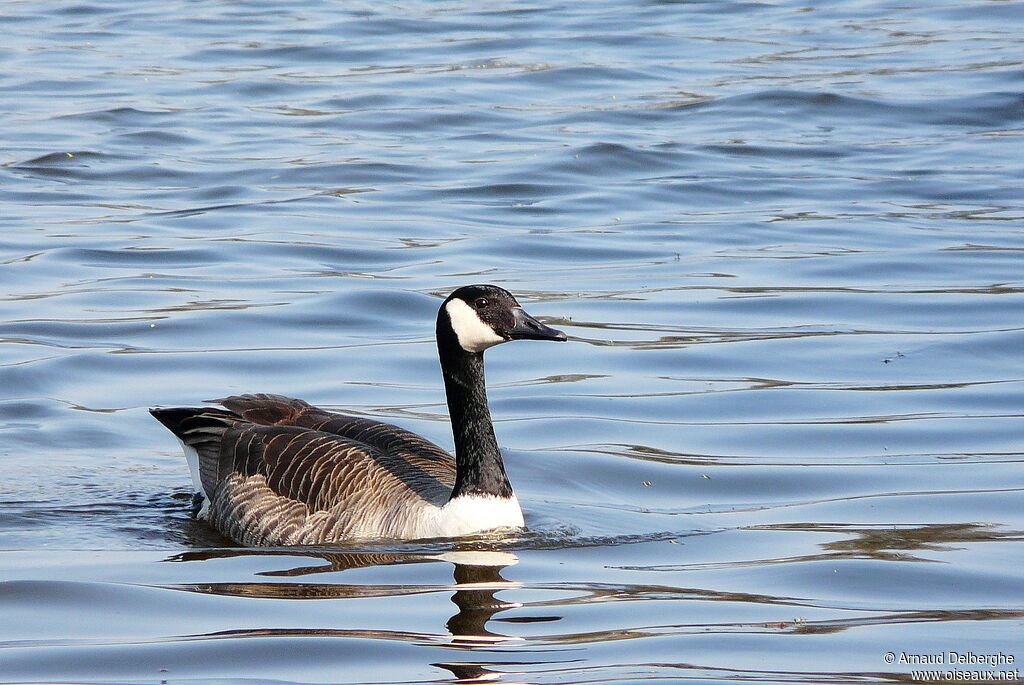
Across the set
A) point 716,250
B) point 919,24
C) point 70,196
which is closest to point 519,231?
point 716,250

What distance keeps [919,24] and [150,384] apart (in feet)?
67.4

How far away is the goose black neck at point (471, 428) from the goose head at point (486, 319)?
0.13 meters

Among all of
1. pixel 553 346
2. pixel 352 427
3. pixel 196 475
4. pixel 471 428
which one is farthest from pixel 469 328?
pixel 553 346

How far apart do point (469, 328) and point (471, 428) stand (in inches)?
20.1

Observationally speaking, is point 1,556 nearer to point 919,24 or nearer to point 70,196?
point 70,196

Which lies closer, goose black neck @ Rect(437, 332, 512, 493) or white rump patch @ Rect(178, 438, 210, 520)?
goose black neck @ Rect(437, 332, 512, 493)

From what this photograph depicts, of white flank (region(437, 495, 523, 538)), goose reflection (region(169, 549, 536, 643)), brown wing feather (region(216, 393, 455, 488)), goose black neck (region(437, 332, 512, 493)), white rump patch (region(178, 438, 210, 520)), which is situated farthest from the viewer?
white rump patch (region(178, 438, 210, 520))

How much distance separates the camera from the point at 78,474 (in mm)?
8602

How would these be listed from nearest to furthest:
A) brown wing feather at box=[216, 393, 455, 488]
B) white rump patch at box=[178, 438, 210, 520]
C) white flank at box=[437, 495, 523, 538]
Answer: white flank at box=[437, 495, 523, 538]
brown wing feather at box=[216, 393, 455, 488]
white rump patch at box=[178, 438, 210, 520]

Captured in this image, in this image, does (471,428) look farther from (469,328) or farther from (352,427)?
(352,427)

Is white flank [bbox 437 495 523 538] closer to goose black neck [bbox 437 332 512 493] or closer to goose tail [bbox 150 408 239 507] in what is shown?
goose black neck [bbox 437 332 512 493]

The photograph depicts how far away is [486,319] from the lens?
7562 millimetres

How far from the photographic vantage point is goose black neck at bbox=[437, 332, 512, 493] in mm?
7547

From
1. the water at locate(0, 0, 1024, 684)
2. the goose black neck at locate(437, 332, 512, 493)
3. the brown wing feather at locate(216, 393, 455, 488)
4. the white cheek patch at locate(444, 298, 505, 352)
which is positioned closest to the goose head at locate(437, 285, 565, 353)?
the white cheek patch at locate(444, 298, 505, 352)
